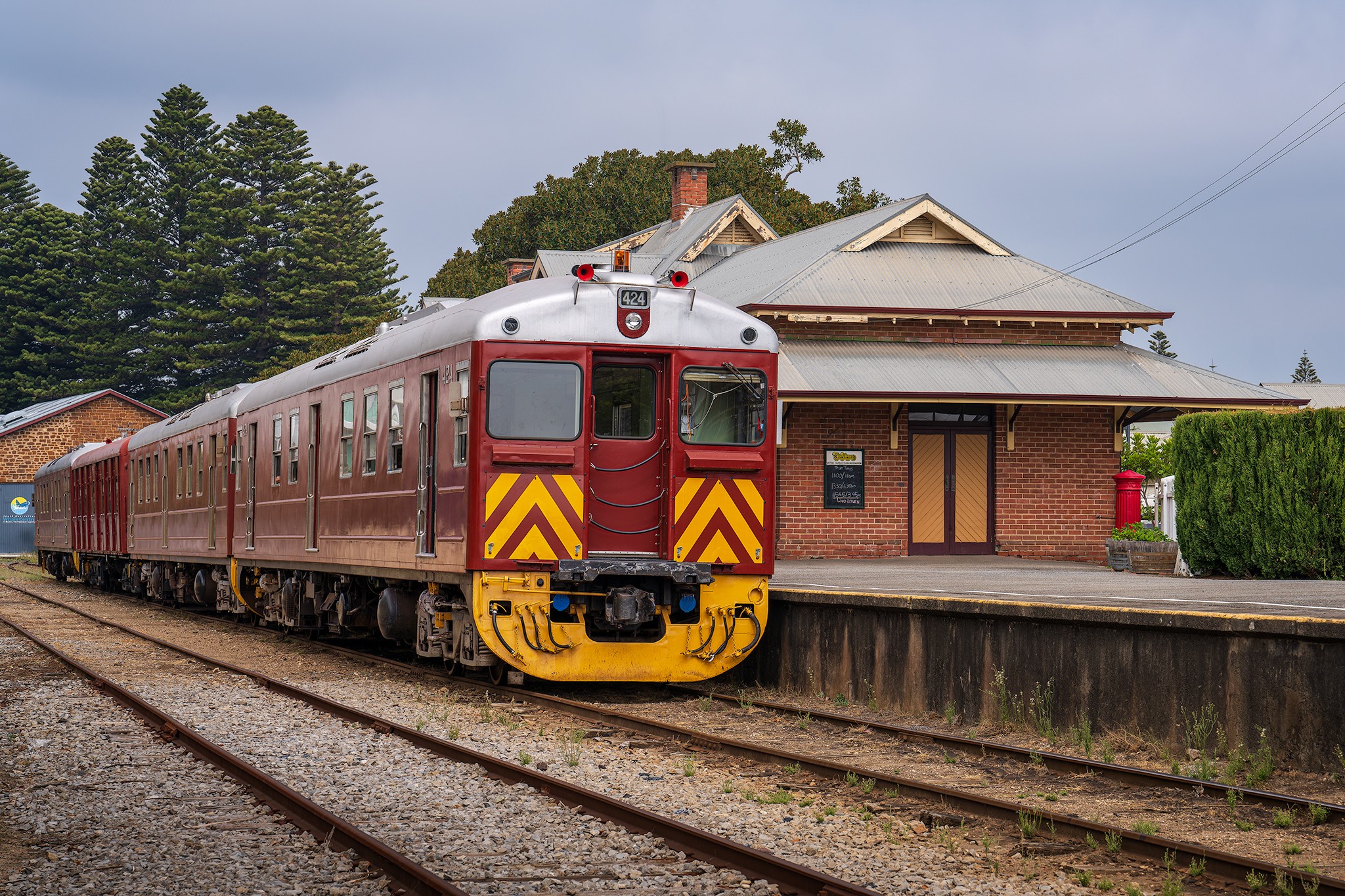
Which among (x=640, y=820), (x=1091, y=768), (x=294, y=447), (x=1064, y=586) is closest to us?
(x=640, y=820)

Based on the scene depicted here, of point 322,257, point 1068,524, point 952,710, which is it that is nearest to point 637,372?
point 952,710

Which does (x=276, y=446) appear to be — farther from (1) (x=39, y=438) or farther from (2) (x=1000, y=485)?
(1) (x=39, y=438)

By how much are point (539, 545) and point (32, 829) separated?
512 centimetres

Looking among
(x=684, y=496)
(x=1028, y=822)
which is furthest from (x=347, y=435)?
(x=1028, y=822)

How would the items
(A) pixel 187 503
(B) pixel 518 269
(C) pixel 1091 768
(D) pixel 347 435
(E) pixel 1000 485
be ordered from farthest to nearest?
(B) pixel 518 269, (E) pixel 1000 485, (A) pixel 187 503, (D) pixel 347 435, (C) pixel 1091 768

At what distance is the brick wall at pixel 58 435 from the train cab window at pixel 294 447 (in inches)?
1821

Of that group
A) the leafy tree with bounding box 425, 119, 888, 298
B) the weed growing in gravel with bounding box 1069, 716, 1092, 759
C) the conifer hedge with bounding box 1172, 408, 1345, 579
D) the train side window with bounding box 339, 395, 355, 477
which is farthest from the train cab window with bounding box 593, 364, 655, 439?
the leafy tree with bounding box 425, 119, 888, 298

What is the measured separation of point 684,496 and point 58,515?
1216 inches

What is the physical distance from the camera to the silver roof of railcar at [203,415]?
21.2 m

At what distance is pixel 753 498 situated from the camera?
12719mm

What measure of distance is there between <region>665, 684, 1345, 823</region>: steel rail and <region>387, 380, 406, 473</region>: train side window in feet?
14.5

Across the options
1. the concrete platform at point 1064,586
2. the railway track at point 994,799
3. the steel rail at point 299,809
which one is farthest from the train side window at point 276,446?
the railway track at point 994,799

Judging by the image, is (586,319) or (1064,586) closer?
(586,319)

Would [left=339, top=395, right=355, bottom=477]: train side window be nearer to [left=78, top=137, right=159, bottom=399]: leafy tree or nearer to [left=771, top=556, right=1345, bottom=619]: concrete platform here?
[left=771, top=556, right=1345, bottom=619]: concrete platform
